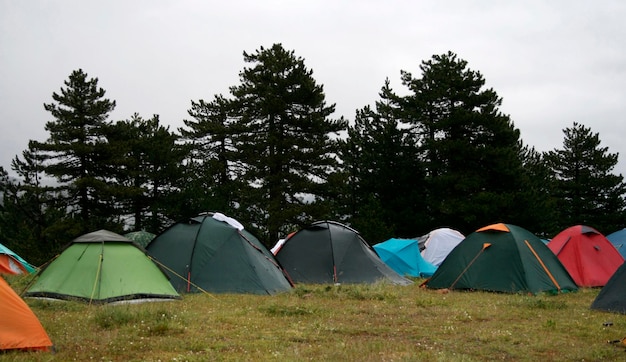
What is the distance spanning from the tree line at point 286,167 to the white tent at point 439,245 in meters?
7.91

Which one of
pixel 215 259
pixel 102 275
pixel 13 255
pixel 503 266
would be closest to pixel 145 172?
pixel 13 255

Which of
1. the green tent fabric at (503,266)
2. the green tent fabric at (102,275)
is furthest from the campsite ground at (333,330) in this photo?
the green tent fabric at (503,266)

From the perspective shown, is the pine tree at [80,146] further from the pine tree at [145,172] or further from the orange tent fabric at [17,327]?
the orange tent fabric at [17,327]

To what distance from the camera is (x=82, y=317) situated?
30.5 feet

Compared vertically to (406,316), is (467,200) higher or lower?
higher

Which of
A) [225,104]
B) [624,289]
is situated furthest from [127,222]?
[624,289]

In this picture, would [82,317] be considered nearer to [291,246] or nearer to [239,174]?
[291,246]

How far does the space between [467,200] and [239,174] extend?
1504cm

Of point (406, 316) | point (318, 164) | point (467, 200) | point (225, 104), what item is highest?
point (225, 104)

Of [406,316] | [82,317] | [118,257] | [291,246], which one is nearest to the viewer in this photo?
[82,317]

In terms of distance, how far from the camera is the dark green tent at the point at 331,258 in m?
16.4

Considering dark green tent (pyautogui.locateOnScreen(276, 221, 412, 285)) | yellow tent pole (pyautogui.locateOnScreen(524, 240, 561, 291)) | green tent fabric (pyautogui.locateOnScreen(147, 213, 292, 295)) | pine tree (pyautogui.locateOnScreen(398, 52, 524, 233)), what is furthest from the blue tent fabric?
pine tree (pyautogui.locateOnScreen(398, 52, 524, 233))

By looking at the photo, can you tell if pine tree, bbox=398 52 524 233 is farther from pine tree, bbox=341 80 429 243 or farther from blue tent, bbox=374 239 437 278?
blue tent, bbox=374 239 437 278

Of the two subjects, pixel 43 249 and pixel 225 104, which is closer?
pixel 43 249
